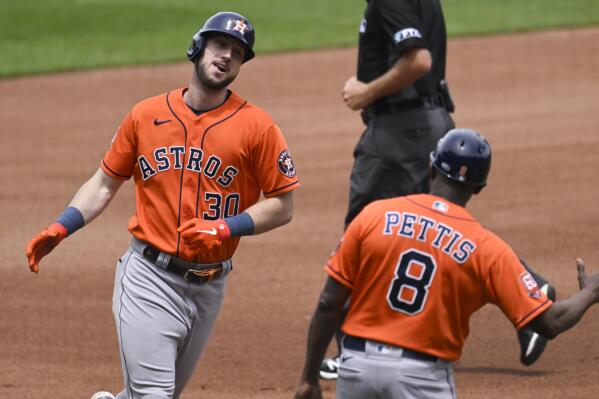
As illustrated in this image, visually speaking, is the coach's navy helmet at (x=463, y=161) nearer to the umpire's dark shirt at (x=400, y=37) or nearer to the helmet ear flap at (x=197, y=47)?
the helmet ear flap at (x=197, y=47)

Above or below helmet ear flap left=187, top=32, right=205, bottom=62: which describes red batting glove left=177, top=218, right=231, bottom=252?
below

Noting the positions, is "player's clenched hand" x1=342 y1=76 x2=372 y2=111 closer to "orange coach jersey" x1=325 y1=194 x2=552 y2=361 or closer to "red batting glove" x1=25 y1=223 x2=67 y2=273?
"red batting glove" x1=25 y1=223 x2=67 y2=273

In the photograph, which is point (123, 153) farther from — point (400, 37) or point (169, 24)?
point (169, 24)

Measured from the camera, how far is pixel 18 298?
9.70m

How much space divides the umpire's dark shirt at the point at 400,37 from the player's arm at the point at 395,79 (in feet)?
0.18

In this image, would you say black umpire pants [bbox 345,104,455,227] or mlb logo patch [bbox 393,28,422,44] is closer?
mlb logo patch [bbox 393,28,422,44]

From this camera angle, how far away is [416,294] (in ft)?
16.3

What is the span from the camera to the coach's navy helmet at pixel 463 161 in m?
5.16

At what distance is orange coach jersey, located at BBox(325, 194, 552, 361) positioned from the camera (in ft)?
16.3

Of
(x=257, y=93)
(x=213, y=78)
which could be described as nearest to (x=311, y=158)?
(x=257, y=93)

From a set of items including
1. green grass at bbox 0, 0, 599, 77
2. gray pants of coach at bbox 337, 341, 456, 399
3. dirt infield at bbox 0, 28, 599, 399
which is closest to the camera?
gray pants of coach at bbox 337, 341, 456, 399

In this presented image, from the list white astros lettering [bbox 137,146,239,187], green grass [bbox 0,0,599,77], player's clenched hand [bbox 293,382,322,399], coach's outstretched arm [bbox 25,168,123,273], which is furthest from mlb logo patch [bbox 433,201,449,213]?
green grass [bbox 0,0,599,77]

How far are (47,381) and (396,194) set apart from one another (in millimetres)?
2389

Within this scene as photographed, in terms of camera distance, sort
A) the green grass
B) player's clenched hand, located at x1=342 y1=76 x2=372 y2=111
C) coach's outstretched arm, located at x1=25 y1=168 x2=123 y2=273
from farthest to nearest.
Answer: the green grass
player's clenched hand, located at x1=342 y1=76 x2=372 y2=111
coach's outstretched arm, located at x1=25 y1=168 x2=123 y2=273
